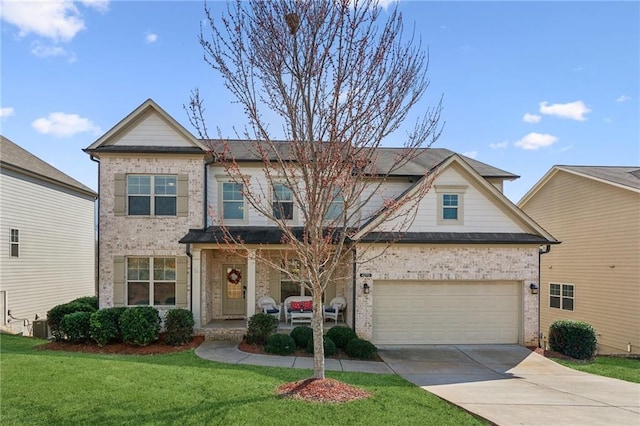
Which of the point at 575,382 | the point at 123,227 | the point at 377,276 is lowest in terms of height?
the point at 575,382

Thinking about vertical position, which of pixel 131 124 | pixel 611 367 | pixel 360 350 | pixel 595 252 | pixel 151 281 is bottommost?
pixel 611 367

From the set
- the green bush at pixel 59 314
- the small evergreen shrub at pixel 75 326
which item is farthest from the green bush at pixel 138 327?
the green bush at pixel 59 314

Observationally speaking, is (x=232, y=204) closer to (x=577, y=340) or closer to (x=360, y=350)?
(x=360, y=350)

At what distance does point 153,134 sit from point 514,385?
12.7 metres

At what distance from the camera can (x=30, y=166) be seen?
18.4m

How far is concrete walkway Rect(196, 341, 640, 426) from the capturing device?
7.18 m

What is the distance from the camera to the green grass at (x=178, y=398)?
6.20 meters

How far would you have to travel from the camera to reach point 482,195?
45.4ft

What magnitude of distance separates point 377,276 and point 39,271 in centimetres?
1508

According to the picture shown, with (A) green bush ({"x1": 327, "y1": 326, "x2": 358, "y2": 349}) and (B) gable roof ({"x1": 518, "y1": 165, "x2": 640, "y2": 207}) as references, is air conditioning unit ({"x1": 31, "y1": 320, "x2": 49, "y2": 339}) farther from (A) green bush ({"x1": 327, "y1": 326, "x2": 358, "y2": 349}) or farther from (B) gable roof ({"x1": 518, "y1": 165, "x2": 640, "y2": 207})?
(B) gable roof ({"x1": 518, "y1": 165, "x2": 640, "y2": 207})

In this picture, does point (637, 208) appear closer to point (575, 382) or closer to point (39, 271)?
point (575, 382)

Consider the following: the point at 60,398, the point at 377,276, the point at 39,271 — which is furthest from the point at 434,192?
the point at 39,271

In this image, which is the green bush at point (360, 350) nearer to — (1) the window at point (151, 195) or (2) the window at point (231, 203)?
(2) the window at point (231, 203)

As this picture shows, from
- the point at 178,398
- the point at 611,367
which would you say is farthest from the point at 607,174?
the point at 178,398
